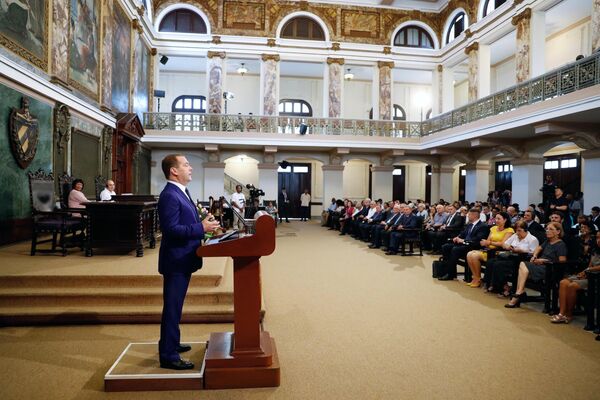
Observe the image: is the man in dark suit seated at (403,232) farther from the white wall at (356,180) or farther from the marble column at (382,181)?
the white wall at (356,180)

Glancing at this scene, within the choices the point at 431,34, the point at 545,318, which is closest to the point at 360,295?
the point at 545,318

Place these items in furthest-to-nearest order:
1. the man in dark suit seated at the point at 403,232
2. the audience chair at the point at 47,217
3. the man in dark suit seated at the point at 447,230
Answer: the man in dark suit seated at the point at 403,232 → the man in dark suit seated at the point at 447,230 → the audience chair at the point at 47,217

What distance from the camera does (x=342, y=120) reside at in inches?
681

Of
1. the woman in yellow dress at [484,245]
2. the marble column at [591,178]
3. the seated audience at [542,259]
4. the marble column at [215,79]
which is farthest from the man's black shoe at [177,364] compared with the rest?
the marble column at [215,79]

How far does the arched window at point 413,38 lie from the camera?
19.0 metres

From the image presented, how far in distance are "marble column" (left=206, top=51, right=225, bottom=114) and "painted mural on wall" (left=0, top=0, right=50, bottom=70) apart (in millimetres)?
A: 9668

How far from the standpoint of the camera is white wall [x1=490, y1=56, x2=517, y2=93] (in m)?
18.1

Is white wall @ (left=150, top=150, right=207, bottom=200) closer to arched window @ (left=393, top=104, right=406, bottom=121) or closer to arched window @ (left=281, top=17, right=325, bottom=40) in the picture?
arched window @ (left=281, top=17, right=325, bottom=40)

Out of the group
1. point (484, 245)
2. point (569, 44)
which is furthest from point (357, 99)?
point (484, 245)

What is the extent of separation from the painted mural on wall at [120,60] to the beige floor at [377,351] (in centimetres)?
957

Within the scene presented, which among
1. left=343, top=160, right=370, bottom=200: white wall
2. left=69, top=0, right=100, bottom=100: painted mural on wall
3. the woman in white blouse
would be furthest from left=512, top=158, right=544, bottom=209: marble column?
left=69, top=0, right=100, bottom=100: painted mural on wall

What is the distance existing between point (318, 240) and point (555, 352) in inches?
340

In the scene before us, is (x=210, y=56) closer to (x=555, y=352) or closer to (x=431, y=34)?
(x=431, y=34)

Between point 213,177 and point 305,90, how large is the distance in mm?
7654
